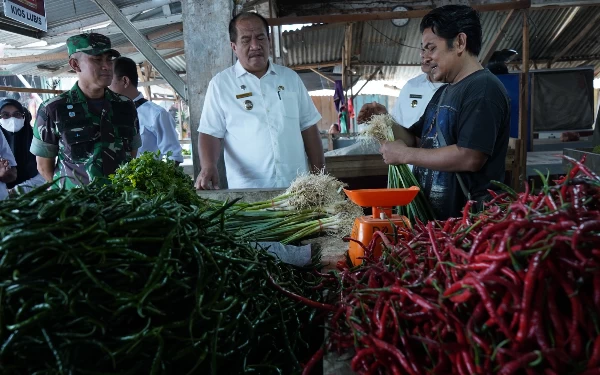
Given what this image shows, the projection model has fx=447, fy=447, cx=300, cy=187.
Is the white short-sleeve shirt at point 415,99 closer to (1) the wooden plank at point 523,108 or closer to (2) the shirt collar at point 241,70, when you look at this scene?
(1) the wooden plank at point 523,108

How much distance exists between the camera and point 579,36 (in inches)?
486

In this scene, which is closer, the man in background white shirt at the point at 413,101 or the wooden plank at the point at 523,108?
the wooden plank at the point at 523,108

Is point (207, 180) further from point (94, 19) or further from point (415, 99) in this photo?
point (94, 19)

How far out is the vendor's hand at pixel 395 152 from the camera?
279 centimetres

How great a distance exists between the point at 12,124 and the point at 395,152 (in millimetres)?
6247

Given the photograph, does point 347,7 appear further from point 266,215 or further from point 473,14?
point 266,215

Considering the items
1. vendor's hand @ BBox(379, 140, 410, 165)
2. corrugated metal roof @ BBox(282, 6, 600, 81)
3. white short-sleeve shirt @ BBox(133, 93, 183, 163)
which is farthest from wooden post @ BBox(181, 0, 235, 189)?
corrugated metal roof @ BBox(282, 6, 600, 81)

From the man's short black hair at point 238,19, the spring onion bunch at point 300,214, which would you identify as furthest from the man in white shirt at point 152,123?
the spring onion bunch at point 300,214

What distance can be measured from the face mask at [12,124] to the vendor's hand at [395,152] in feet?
20.1

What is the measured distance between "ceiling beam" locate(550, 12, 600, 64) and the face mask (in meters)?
12.9

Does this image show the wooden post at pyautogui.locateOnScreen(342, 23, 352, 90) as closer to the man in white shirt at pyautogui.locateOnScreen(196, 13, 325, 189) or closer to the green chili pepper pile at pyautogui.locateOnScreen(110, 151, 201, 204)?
the man in white shirt at pyautogui.locateOnScreen(196, 13, 325, 189)

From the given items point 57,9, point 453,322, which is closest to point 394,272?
point 453,322

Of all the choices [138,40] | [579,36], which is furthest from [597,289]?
[579,36]

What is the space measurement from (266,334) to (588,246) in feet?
2.99
